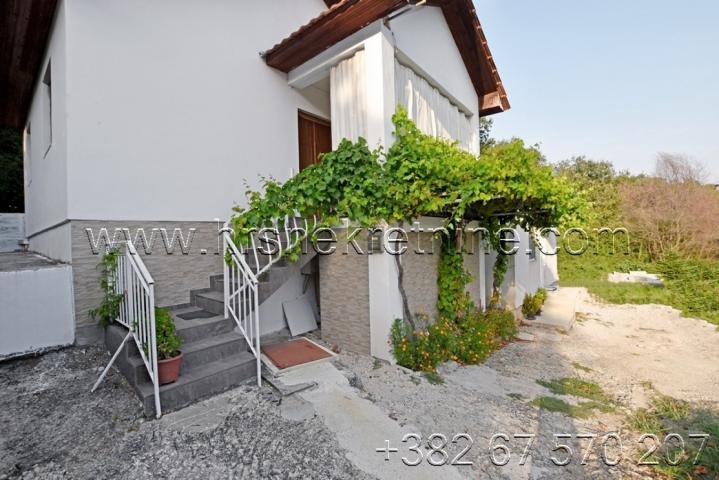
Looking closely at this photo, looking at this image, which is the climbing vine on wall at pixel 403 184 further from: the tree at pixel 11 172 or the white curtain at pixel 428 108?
the tree at pixel 11 172

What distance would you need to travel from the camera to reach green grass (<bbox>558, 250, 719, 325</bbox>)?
997 centimetres

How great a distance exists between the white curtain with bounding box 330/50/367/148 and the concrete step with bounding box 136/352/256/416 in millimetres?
3641

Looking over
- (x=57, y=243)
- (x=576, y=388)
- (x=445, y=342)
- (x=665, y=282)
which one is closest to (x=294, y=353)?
(x=445, y=342)

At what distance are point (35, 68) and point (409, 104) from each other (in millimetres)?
7228

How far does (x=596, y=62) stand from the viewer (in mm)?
9984

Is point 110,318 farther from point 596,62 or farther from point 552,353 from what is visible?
point 596,62

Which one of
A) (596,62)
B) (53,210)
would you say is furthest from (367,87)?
(596,62)

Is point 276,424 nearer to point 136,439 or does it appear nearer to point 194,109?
point 136,439

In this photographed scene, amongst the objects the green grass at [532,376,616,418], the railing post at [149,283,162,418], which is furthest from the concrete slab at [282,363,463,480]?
the green grass at [532,376,616,418]

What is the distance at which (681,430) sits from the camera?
3.54m

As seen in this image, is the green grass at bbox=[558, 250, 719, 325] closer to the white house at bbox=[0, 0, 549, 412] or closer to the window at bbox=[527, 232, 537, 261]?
the window at bbox=[527, 232, 537, 261]

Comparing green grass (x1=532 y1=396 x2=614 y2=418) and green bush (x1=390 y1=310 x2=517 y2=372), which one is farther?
green bush (x1=390 y1=310 x2=517 y2=372)

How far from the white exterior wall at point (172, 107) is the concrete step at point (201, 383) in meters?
2.48

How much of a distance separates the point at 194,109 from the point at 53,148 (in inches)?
86.0
